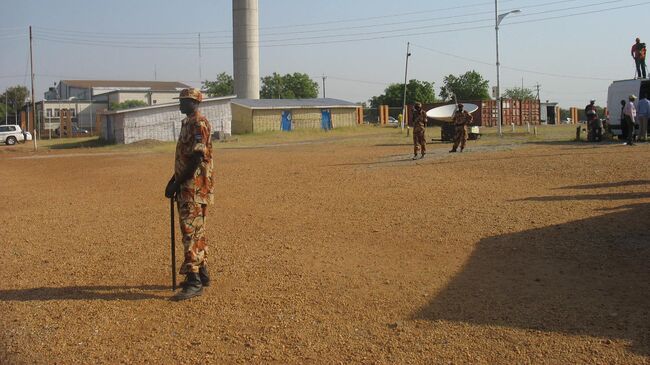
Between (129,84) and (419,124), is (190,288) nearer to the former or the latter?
(419,124)

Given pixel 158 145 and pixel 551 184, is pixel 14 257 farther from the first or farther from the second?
pixel 158 145

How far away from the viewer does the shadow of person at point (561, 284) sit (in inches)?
184

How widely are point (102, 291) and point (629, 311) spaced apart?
4410 mm

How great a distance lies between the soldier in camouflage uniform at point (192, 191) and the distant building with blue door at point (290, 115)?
45413 mm

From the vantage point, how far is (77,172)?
2072 centimetres

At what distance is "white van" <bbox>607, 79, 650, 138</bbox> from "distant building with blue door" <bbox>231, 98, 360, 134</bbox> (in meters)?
31.8

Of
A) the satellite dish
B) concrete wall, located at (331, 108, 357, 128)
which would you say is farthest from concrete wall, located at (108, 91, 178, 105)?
the satellite dish

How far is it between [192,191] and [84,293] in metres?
1.38

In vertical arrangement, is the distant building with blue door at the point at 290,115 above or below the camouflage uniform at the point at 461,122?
above

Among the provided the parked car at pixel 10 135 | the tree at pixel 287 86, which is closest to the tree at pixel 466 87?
the tree at pixel 287 86

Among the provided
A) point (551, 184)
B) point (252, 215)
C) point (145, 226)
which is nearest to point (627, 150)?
point (551, 184)

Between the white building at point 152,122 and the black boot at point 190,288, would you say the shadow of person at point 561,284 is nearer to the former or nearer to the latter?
the black boot at point 190,288

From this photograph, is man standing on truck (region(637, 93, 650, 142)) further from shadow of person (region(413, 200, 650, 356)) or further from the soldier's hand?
the soldier's hand

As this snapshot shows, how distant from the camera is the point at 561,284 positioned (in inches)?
220
